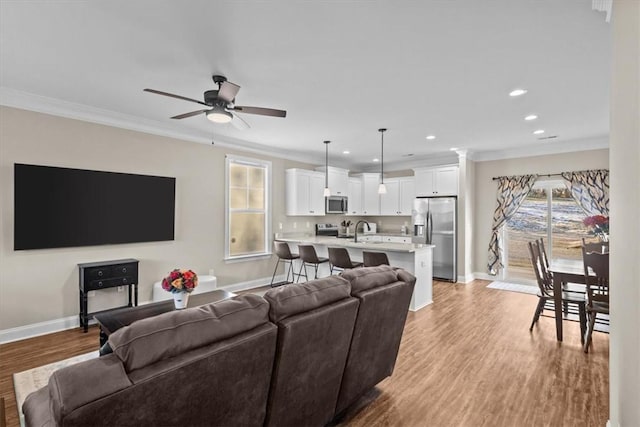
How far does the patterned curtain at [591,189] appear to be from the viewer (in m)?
5.36

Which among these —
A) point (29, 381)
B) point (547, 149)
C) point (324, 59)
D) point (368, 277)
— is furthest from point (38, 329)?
point (547, 149)

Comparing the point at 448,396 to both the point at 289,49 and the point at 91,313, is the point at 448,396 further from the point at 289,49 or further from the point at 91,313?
the point at 91,313

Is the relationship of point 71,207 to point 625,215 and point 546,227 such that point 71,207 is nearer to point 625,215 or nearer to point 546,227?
point 625,215

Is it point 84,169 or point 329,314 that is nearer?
point 329,314

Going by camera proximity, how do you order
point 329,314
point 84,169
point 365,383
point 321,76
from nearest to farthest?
point 329,314 < point 365,383 < point 321,76 < point 84,169

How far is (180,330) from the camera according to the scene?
1.26 metres

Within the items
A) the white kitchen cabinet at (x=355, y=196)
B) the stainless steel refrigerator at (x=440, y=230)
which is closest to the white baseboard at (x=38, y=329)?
the white kitchen cabinet at (x=355, y=196)

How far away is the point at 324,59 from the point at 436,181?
16.2 ft

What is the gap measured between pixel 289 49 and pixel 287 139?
9.96ft

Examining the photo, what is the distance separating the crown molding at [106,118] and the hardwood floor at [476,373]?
260cm

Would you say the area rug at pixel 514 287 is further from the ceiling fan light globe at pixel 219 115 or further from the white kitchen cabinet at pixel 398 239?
the ceiling fan light globe at pixel 219 115

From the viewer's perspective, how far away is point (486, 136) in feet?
17.4

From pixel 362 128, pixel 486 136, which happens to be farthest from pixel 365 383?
pixel 486 136

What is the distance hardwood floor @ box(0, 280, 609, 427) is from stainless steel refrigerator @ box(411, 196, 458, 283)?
7.02 feet
